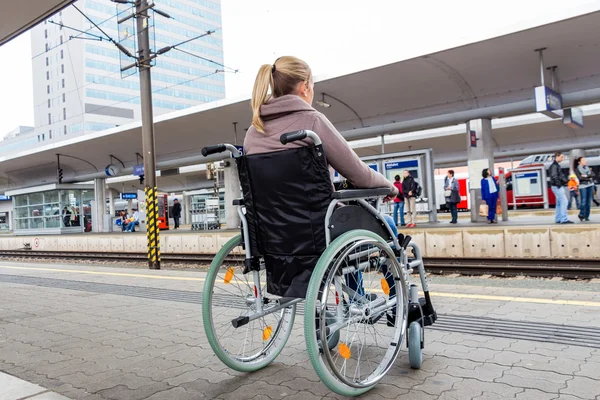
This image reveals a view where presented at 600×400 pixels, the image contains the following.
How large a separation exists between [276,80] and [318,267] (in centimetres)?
111

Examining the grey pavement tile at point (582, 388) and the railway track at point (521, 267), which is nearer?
the grey pavement tile at point (582, 388)

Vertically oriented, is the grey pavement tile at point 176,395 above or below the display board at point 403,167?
below

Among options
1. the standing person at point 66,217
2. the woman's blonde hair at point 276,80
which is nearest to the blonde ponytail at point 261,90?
the woman's blonde hair at point 276,80

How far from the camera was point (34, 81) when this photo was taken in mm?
90250

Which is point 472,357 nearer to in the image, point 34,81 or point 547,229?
point 547,229

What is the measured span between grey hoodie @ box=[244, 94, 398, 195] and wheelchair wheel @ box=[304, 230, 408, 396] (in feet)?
1.20

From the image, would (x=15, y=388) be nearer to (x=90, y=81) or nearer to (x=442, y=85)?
(x=442, y=85)

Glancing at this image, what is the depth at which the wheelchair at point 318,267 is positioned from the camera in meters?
2.40

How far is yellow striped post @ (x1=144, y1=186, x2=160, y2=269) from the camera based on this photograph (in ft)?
37.8

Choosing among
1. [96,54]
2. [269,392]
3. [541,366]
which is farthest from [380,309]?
[96,54]

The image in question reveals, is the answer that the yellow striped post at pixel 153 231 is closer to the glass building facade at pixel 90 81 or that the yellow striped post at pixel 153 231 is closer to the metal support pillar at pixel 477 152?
the metal support pillar at pixel 477 152

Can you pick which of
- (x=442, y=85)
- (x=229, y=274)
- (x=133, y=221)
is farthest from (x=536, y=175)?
(x=229, y=274)

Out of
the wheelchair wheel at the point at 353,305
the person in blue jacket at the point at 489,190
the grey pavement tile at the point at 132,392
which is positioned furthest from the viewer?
the person in blue jacket at the point at 489,190

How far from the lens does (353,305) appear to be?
8.77 feet
